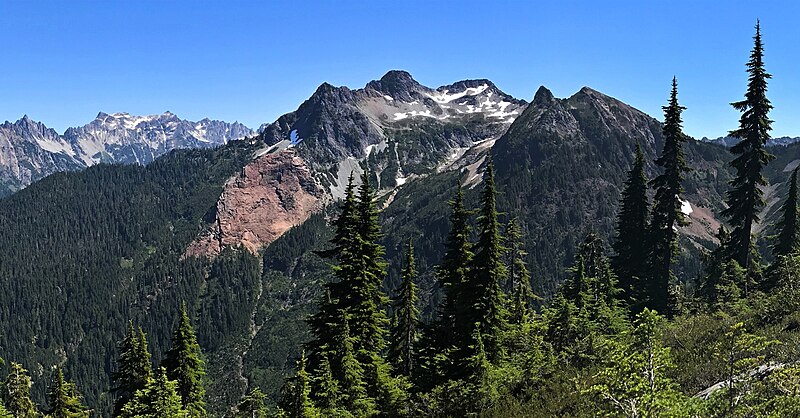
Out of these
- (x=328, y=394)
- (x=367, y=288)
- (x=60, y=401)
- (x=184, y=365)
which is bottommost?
(x=60, y=401)

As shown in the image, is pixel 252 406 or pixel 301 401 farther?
pixel 252 406

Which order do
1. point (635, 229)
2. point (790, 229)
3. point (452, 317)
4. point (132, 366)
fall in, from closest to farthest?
point (452, 317), point (132, 366), point (635, 229), point (790, 229)

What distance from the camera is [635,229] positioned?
46625 mm

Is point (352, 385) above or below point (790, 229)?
below

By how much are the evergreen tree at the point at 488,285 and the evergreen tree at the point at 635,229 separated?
2078cm

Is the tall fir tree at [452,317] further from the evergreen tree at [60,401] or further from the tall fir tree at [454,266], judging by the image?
the evergreen tree at [60,401]

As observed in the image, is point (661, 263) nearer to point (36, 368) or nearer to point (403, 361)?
point (403, 361)

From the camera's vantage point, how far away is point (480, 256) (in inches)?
1158

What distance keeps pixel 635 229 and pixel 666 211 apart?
5.66m

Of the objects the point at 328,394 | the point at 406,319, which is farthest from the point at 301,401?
the point at 406,319

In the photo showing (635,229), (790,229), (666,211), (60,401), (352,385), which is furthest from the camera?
(790,229)

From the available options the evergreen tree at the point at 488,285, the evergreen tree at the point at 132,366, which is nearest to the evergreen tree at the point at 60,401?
the evergreen tree at the point at 132,366

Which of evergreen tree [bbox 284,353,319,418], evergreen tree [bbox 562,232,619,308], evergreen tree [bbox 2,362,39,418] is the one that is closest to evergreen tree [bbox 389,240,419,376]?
evergreen tree [bbox 562,232,619,308]

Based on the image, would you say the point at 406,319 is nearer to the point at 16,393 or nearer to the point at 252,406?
the point at 252,406
